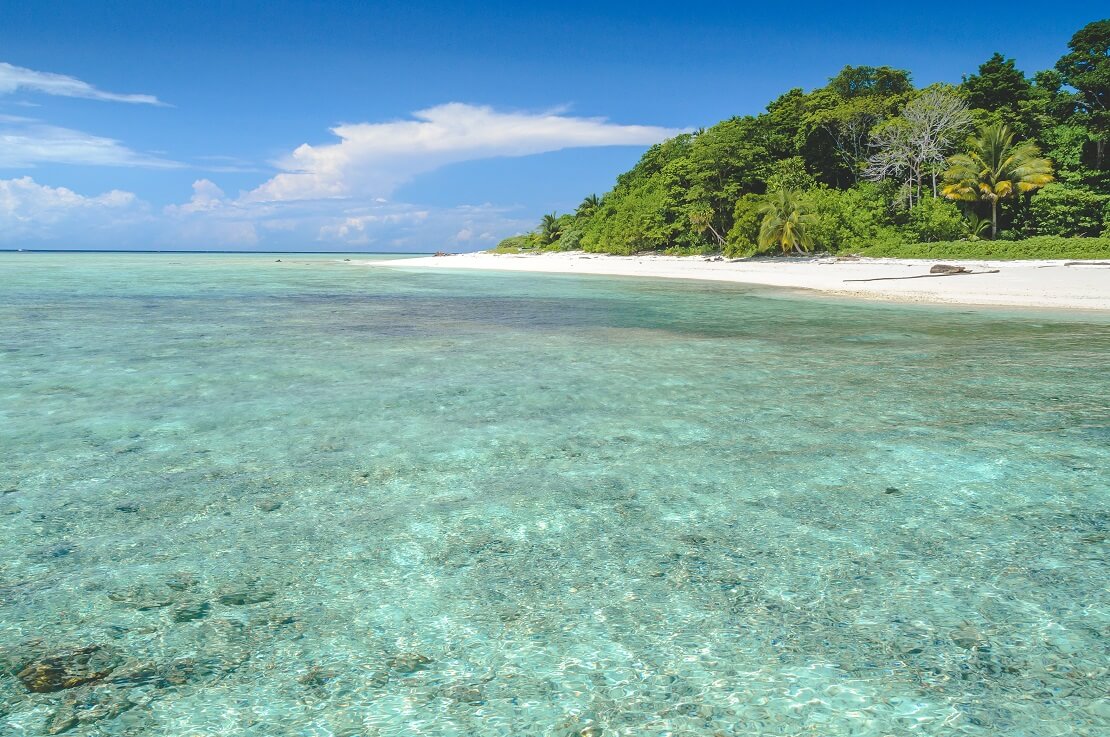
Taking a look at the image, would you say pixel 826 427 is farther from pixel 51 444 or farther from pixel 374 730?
pixel 51 444

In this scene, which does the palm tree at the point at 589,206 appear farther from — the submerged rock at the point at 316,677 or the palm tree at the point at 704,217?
the submerged rock at the point at 316,677

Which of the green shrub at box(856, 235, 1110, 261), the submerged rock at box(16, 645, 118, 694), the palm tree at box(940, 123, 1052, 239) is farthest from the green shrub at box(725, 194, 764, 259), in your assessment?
the submerged rock at box(16, 645, 118, 694)

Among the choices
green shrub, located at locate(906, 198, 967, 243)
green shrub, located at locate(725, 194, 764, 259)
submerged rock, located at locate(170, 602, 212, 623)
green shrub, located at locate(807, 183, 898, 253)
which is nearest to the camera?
submerged rock, located at locate(170, 602, 212, 623)

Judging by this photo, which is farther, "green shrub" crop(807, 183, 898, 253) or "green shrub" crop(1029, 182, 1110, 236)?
"green shrub" crop(807, 183, 898, 253)

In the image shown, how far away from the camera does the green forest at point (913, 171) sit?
3453 cm

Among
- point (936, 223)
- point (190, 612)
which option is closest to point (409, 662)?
point (190, 612)

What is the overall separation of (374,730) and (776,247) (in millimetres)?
40768

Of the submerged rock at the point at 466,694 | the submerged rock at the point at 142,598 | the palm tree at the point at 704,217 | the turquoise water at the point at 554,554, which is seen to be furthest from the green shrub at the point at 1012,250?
the submerged rock at the point at 142,598

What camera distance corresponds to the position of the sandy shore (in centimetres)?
1942

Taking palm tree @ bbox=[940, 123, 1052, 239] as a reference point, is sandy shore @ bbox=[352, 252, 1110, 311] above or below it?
below

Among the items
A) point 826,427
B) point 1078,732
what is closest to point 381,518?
point 1078,732

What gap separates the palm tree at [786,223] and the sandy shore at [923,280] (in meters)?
1.18

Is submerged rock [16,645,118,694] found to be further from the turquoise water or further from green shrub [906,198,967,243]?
green shrub [906,198,967,243]

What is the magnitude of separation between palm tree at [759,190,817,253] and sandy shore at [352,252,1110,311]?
1.18 metres
